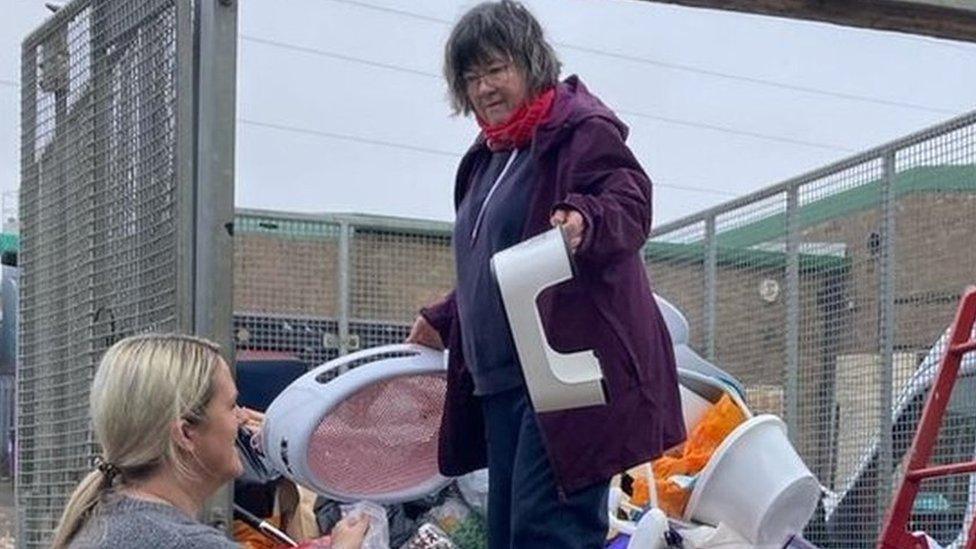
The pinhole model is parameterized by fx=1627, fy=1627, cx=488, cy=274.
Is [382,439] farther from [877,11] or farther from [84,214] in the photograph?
[877,11]

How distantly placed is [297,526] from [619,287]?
149 centimetres

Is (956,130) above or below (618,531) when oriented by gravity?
above

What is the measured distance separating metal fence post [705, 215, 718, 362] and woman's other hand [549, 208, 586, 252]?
10.1 ft

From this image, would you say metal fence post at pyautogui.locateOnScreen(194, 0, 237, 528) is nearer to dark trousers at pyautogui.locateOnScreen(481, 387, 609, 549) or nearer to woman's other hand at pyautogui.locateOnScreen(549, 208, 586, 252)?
dark trousers at pyautogui.locateOnScreen(481, 387, 609, 549)

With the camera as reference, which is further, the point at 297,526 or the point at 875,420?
the point at 875,420

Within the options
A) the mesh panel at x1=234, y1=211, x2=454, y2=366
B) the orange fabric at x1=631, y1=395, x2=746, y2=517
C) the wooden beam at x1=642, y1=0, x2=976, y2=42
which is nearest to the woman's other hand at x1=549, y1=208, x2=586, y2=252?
the wooden beam at x1=642, y1=0, x2=976, y2=42

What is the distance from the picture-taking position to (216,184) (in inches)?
117

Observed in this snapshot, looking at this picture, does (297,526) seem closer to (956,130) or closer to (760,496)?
(760,496)

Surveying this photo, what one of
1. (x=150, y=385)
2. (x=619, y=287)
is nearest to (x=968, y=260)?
(x=619, y=287)

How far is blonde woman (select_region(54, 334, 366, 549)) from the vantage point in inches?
90.4

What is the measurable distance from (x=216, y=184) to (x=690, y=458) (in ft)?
4.32

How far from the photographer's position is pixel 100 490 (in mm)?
2354

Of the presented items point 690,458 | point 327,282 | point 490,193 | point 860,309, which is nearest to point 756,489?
point 690,458

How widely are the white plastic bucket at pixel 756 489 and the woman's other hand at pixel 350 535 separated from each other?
3.78 feet
